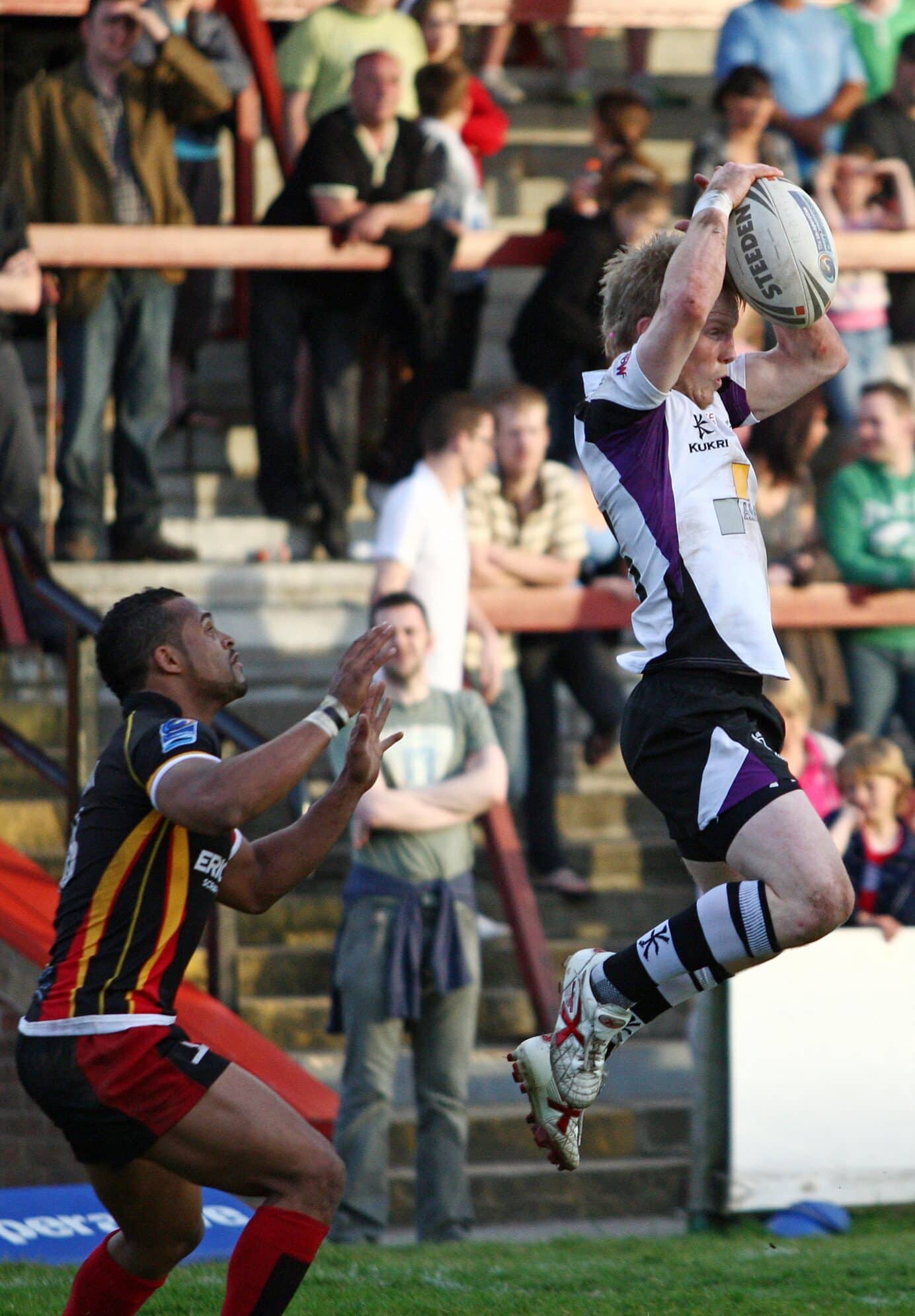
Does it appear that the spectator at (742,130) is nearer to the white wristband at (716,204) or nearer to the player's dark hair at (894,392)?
the player's dark hair at (894,392)

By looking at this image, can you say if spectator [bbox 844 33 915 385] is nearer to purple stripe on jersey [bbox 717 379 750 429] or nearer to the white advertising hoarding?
the white advertising hoarding

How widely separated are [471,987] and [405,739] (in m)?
0.97

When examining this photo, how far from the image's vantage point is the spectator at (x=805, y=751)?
869 cm

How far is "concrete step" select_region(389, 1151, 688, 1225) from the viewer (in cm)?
826

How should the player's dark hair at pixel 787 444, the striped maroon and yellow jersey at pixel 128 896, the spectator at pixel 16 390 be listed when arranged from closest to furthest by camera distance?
the striped maroon and yellow jersey at pixel 128 896
the spectator at pixel 16 390
the player's dark hair at pixel 787 444

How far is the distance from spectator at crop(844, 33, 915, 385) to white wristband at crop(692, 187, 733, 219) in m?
6.28

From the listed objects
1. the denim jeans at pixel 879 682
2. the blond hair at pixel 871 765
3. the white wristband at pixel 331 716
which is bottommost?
the blond hair at pixel 871 765

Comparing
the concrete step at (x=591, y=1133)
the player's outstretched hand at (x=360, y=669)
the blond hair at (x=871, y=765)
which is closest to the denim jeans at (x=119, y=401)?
the concrete step at (x=591, y=1133)

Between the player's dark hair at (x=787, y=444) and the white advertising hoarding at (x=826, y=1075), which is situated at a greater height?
the player's dark hair at (x=787, y=444)

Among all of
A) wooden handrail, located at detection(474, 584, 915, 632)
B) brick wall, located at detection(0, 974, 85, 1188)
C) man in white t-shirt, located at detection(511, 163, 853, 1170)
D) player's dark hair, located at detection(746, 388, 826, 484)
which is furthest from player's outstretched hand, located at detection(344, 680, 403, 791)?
player's dark hair, located at detection(746, 388, 826, 484)

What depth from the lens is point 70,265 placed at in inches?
375

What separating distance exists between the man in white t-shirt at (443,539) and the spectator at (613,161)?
1910 millimetres

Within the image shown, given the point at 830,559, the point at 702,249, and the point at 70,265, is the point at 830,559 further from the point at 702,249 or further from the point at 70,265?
the point at 702,249

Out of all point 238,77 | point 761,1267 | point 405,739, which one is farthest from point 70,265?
point 761,1267
